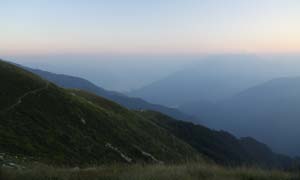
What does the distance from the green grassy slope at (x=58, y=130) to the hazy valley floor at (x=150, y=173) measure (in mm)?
18882

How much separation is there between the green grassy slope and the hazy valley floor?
61.9 ft

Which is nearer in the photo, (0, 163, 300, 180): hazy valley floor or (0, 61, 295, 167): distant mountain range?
(0, 163, 300, 180): hazy valley floor

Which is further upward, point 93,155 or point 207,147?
point 93,155

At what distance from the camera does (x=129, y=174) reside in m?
9.85

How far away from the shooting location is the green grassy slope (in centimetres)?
3750

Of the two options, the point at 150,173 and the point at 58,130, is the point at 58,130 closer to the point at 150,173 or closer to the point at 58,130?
the point at 58,130

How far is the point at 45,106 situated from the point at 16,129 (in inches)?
557

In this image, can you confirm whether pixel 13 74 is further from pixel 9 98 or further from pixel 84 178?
pixel 84 178

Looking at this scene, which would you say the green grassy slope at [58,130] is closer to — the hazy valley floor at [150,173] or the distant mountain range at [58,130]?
the distant mountain range at [58,130]

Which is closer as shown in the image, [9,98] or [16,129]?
[16,129]

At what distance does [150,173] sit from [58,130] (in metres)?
38.5

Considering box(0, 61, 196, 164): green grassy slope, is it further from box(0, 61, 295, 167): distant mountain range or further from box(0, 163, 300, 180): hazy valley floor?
box(0, 163, 300, 180): hazy valley floor

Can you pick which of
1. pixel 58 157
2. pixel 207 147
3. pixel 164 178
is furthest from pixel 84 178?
pixel 207 147

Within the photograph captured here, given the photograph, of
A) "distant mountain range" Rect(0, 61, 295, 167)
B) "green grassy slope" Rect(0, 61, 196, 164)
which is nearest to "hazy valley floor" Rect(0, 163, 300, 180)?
"distant mountain range" Rect(0, 61, 295, 167)
